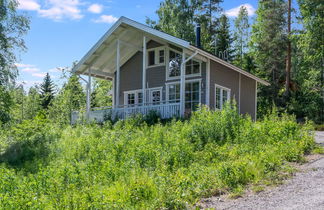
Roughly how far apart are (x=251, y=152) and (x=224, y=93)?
34.2ft

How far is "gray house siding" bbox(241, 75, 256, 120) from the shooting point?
1941 centimetres

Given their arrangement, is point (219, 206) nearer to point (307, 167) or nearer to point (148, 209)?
point (148, 209)

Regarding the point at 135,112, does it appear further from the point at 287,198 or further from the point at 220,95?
the point at 287,198

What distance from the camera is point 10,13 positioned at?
15.4 m

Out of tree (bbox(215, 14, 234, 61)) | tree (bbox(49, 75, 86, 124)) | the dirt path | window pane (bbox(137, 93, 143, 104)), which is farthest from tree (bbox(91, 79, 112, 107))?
the dirt path

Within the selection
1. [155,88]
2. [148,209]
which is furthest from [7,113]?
[148,209]

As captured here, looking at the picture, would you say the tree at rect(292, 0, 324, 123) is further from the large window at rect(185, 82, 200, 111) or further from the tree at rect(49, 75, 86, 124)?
the tree at rect(49, 75, 86, 124)

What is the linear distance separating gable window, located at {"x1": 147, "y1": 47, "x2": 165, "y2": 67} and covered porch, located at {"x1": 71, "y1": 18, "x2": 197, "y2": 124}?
24.8 inches

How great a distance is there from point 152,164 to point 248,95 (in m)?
14.0

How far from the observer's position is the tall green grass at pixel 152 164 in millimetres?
5109

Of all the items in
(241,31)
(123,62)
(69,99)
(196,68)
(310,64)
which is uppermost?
(241,31)

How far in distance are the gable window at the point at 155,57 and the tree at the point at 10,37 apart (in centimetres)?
679

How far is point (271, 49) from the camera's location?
3020 centimetres

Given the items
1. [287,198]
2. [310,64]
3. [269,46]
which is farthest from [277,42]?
[287,198]
